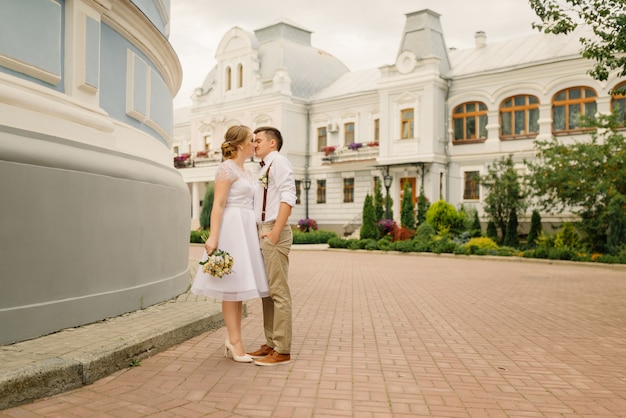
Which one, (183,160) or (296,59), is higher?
(296,59)

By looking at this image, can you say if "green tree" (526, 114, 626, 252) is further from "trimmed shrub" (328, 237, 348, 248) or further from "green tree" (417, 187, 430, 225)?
"trimmed shrub" (328, 237, 348, 248)

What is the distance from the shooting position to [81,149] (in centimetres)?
629

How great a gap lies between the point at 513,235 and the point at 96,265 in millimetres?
21564

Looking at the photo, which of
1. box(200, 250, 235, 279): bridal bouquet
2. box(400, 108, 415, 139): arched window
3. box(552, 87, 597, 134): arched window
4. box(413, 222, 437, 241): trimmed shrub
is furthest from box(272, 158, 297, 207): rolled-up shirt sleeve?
box(400, 108, 415, 139): arched window

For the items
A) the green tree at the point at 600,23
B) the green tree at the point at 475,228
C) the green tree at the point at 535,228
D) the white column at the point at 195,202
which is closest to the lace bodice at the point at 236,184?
the green tree at the point at 600,23

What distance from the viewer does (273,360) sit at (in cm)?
545

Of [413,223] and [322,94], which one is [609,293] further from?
[322,94]

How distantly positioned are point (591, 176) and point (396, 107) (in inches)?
574

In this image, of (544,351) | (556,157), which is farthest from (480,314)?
(556,157)

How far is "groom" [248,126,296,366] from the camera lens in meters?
5.41

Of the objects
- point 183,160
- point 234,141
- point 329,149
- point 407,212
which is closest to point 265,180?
point 234,141

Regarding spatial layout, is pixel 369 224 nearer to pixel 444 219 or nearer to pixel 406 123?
pixel 444 219

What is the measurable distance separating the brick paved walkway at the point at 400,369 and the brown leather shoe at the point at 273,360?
0.11 m

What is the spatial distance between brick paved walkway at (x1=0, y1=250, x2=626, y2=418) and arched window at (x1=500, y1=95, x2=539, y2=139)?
21528 millimetres
